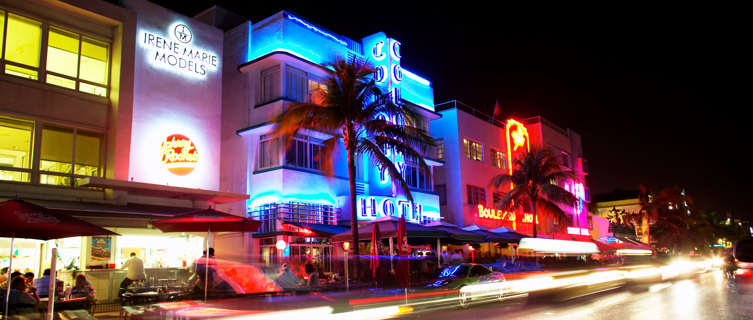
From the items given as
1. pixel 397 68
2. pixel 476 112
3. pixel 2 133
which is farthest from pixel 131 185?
pixel 476 112

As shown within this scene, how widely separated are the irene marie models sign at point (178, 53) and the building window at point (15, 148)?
5381 millimetres

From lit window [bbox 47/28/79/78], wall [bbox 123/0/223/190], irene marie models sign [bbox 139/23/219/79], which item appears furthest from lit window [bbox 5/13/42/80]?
irene marie models sign [bbox 139/23/219/79]

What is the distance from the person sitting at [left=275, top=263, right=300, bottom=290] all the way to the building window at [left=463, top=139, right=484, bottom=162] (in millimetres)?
21535

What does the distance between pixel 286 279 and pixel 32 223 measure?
6.52m

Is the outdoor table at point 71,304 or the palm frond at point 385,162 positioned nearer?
the outdoor table at point 71,304

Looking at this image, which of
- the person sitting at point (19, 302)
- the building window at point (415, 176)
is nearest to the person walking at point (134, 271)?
the person sitting at point (19, 302)

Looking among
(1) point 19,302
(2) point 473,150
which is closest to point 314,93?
(2) point 473,150

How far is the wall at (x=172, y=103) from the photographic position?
21516 millimetres

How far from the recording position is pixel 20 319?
8.97 metres

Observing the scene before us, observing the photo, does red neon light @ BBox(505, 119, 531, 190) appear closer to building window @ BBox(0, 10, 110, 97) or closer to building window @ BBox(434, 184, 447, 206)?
building window @ BBox(434, 184, 447, 206)

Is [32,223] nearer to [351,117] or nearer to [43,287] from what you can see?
[43,287]

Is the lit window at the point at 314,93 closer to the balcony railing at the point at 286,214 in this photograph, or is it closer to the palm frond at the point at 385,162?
the palm frond at the point at 385,162

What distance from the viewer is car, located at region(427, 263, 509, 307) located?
1588cm

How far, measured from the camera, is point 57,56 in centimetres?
1955
